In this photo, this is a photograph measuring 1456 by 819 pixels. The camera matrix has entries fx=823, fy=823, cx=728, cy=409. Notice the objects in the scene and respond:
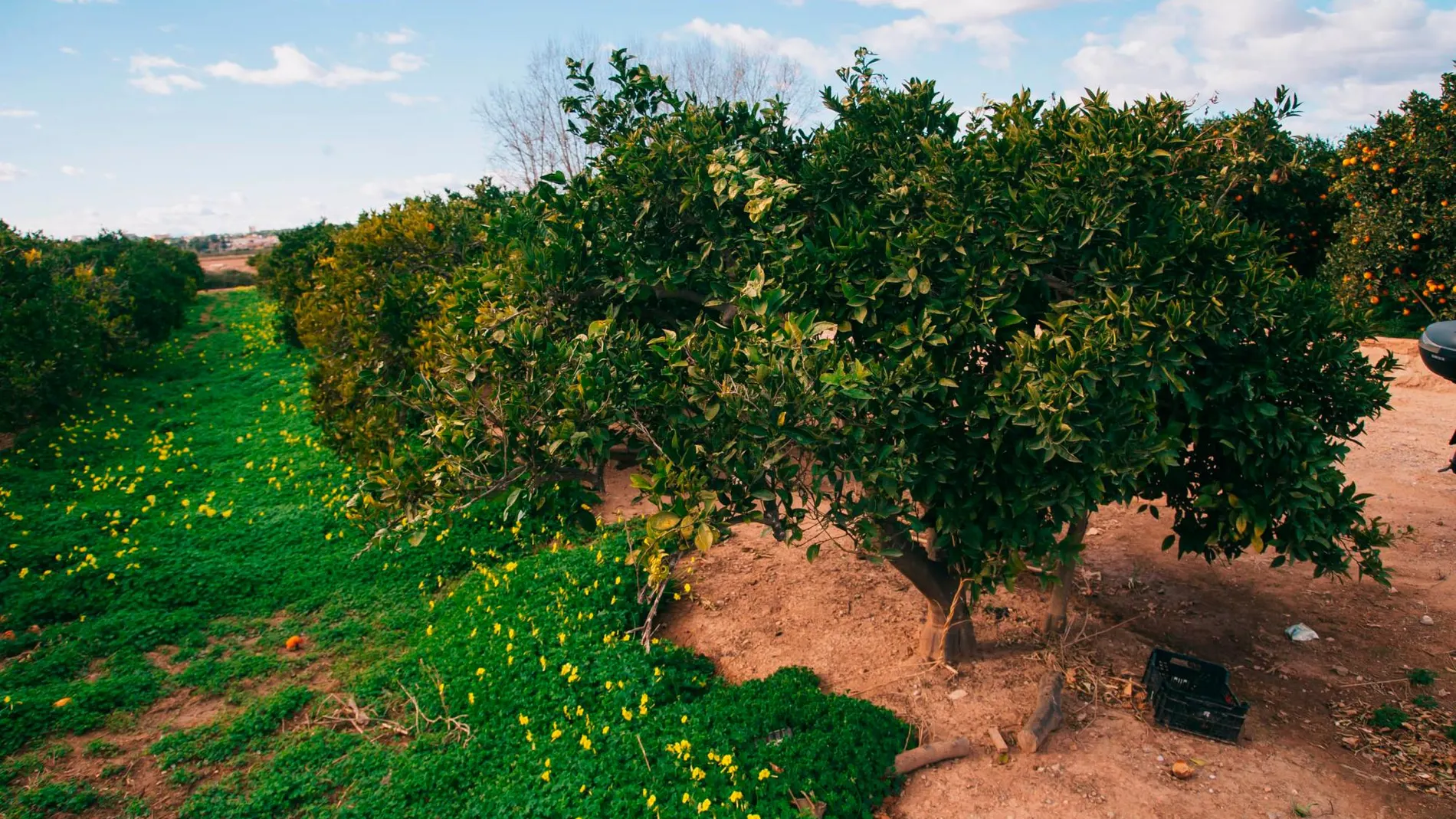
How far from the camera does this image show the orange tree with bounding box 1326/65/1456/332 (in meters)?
11.1

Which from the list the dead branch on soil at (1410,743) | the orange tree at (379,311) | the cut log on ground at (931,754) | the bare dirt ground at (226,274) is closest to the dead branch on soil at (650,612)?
the cut log on ground at (931,754)

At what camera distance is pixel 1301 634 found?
5609 mm

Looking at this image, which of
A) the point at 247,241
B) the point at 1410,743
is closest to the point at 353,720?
the point at 1410,743

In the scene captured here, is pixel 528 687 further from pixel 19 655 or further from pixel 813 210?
pixel 19 655

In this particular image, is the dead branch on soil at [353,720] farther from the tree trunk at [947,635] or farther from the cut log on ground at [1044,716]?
the cut log on ground at [1044,716]

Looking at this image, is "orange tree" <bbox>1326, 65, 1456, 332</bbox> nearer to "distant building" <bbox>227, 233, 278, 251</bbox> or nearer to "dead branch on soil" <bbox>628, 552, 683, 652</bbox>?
"dead branch on soil" <bbox>628, 552, 683, 652</bbox>

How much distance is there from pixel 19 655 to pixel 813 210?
22.2 ft

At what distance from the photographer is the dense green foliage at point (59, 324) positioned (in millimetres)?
10992

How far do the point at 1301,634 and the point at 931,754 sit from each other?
3071mm

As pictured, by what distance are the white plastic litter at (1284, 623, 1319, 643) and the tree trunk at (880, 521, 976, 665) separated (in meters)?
2.21

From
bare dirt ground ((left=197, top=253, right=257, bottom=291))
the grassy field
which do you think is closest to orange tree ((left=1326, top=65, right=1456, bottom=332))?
the grassy field

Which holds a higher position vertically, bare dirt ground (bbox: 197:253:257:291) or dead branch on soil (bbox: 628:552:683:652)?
bare dirt ground (bbox: 197:253:257:291)

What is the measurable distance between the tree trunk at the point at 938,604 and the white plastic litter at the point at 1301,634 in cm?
221

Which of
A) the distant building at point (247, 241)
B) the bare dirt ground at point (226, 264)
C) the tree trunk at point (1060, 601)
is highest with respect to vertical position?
the distant building at point (247, 241)
